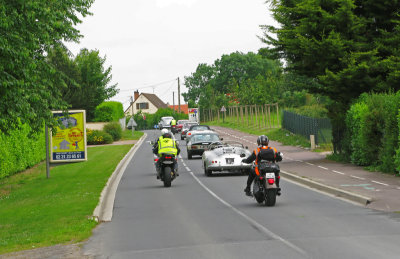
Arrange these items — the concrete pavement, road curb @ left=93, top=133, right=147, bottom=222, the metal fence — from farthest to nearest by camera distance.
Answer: the metal fence → the concrete pavement → road curb @ left=93, top=133, right=147, bottom=222

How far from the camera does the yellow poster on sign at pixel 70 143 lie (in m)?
29.1

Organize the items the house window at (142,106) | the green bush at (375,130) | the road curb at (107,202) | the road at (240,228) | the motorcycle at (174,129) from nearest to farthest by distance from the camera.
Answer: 1. the road at (240,228)
2. the road curb at (107,202)
3. the green bush at (375,130)
4. the motorcycle at (174,129)
5. the house window at (142,106)

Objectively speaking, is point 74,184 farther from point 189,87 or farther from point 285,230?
point 189,87

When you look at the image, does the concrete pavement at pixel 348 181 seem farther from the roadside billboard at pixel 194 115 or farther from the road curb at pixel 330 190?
the roadside billboard at pixel 194 115

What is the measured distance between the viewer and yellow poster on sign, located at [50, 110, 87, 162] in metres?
29.1

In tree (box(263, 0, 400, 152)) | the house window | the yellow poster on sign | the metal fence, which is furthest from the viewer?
the house window

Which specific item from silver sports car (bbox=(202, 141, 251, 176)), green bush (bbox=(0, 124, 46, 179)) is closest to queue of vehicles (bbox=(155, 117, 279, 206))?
silver sports car (bbox=(202, 141, 251, 176))

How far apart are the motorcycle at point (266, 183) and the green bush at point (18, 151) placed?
12.4 metres

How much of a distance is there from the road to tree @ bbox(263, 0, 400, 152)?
9630mm

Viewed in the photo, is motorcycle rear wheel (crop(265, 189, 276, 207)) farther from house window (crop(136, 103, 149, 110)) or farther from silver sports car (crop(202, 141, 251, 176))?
house window (crop(136, 103, 149, 110))

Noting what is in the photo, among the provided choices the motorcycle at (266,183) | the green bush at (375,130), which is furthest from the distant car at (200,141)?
the motorcycle at (266,183)

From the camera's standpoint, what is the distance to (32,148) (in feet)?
111

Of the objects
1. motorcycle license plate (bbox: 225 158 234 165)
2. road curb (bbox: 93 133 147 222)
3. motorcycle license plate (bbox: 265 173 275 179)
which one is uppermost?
motorcycle license plate (bbox: 265 173 275 179)

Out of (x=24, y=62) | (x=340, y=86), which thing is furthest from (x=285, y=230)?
(x=340, y=86)
